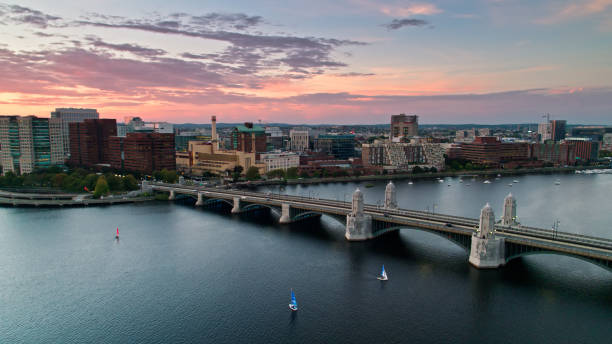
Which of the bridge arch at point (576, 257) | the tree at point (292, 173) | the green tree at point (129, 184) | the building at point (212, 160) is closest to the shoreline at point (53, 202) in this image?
the green tree at point (129, 184)

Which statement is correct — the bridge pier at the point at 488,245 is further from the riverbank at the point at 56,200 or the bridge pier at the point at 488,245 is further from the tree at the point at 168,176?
the tree at the point at 168,176

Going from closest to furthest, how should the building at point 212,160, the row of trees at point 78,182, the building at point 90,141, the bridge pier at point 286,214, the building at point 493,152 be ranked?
1. the bridge pier at point 286,214
2. the row of trees at point 78,182
3. the building at point 212,160
4. the building at point 90,141
5. the building at point 493,152

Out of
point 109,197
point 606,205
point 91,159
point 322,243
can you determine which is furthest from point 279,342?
point 91,159

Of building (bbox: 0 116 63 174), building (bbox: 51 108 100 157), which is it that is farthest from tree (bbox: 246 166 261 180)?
building (bbox: 51 108 100 157)

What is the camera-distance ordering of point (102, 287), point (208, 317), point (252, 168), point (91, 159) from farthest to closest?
point (91, 159)
point (252, 168)
point (102, 287)
point (208, 317)

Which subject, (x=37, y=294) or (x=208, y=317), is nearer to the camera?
(x=208, y=317)

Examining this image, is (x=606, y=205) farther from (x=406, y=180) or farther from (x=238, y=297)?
(x=238, y=297)
